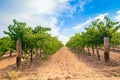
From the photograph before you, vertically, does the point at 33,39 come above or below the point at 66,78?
above

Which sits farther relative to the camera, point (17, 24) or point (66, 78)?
point (17, 24)

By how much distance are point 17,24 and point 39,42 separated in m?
3.19

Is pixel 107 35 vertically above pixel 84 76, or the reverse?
pixel 107 35

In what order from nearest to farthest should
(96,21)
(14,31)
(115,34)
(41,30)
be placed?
(14,31)
(115,34)
(96,21)
(41,30)

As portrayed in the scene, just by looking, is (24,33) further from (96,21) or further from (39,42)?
(96,21)

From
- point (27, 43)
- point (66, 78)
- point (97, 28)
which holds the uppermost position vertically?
point (97, 28)

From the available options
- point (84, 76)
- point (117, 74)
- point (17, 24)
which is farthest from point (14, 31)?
point (117, 74)

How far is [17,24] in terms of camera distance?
16984 millimetres

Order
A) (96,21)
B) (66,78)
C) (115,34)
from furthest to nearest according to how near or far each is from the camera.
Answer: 1. (96,21)
2. (115,34)
3. (66,78)

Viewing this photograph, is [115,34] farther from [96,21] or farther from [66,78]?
[66,78]

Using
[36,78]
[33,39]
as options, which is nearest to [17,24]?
[33,39]

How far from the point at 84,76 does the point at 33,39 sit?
7.87 meters

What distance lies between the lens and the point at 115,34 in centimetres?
1836

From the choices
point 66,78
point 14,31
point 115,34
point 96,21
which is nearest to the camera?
point 66,78
